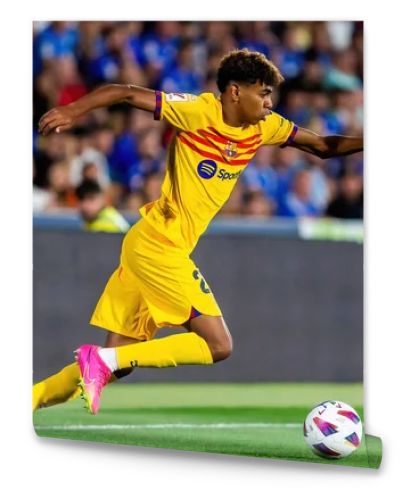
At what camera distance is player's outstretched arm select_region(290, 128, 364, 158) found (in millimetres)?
5754

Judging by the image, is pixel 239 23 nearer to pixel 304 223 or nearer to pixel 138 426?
pixel 304 223

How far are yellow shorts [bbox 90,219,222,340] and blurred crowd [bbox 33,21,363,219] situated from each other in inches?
9.3

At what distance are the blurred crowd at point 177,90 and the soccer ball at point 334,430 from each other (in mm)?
876

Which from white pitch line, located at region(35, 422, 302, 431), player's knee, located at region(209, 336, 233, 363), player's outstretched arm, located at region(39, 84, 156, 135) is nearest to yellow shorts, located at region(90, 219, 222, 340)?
player's knee, located at region(209, 336, 233, 363)

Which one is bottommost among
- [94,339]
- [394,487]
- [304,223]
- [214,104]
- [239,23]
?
[394,487]

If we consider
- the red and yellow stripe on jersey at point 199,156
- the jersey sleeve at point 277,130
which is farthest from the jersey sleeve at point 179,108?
the jersey sleeve at point 277,130

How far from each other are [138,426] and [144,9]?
200 centimetres

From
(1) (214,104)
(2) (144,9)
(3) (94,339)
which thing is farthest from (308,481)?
(2) (144,9)

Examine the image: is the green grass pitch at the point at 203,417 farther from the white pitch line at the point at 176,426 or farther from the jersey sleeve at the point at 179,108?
the jersey sleeve at the point at 179,108

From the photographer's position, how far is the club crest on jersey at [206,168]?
19.3 feet

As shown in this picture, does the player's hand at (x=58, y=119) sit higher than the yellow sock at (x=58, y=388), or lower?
higher

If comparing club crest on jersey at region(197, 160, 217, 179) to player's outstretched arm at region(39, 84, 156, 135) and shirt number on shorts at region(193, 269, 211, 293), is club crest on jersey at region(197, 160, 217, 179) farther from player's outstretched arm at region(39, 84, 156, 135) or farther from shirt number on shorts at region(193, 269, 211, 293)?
shirt number on shorts at region(193, 269, 211, 293)

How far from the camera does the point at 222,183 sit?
5930 millimetres

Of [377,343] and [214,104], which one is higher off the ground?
[214,104]
